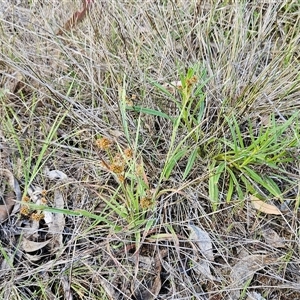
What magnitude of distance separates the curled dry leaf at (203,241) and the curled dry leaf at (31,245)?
383 mm

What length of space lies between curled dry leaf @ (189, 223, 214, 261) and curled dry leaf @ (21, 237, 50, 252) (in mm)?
383

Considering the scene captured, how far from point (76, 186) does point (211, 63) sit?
0.58 metres

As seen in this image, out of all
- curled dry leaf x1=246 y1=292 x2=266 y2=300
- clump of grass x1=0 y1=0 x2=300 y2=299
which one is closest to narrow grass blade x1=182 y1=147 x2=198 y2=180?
clump of grass x1=0 y1=0 x2=300 y2=299

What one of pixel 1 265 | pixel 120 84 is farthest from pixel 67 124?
pixel 1 265

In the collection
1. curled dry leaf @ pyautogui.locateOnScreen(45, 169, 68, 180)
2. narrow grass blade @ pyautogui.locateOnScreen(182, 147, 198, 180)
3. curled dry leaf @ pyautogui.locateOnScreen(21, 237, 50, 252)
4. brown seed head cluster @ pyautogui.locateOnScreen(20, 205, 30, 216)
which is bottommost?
curled dry leaf @ pyautogui.locateOnScreen(21, 237, 50, 252)

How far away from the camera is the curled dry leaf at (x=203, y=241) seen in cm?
123

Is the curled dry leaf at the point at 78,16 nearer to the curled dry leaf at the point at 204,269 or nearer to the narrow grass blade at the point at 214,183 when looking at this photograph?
the narrow grass blade at the point at 214,183

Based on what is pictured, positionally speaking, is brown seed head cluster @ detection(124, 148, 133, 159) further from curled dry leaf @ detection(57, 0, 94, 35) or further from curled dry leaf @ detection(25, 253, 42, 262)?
curled dry leaf @ detection(57, 0, 94, 35)

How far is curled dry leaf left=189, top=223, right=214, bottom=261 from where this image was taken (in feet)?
4.05

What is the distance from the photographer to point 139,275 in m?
1.22

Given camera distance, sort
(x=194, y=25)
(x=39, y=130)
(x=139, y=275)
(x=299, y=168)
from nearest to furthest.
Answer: (x=139, y=275) < (x=299, y=168) < (x=39, y=130) < (x=194, y=25)

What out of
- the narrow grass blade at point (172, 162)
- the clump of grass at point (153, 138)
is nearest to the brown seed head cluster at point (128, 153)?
the clump of grass at point (153, 138)

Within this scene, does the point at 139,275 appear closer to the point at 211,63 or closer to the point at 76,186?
the point at 76,186

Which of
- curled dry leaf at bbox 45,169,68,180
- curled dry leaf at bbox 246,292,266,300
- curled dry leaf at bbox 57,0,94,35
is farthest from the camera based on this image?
curled dry leaf at bbox 57,0,94,35
